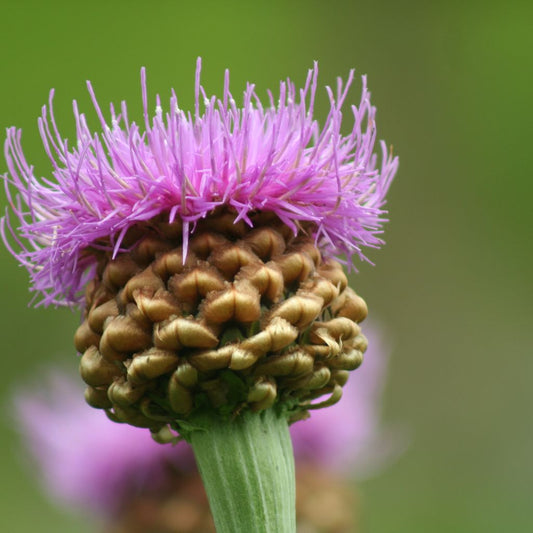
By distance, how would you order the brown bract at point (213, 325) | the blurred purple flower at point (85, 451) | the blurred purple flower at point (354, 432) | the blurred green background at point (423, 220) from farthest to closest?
1. the blurred green background at point (423, 220)
2. the blurred purple flower at point (354, 432)
3. the blurred purple flower at point (85, 451)
4. the brown bract at point (213, 325)

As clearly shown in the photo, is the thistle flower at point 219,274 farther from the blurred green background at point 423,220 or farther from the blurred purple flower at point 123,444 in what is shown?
the blurred green background at point 423,220

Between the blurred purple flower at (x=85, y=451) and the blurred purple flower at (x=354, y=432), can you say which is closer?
the blurred purple flower at (x=85, y=451)

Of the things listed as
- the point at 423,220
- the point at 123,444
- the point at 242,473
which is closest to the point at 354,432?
the point at 123,444

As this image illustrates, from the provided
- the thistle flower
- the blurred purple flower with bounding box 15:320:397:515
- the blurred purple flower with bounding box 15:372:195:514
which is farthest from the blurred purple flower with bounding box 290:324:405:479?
the thistle flower

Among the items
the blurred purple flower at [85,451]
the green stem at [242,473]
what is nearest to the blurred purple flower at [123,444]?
the blurred purple flower at [85,451]

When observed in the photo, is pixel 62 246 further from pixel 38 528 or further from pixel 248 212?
pixel 38 528

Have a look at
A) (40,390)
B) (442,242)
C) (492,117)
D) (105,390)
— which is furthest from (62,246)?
(492,117)
